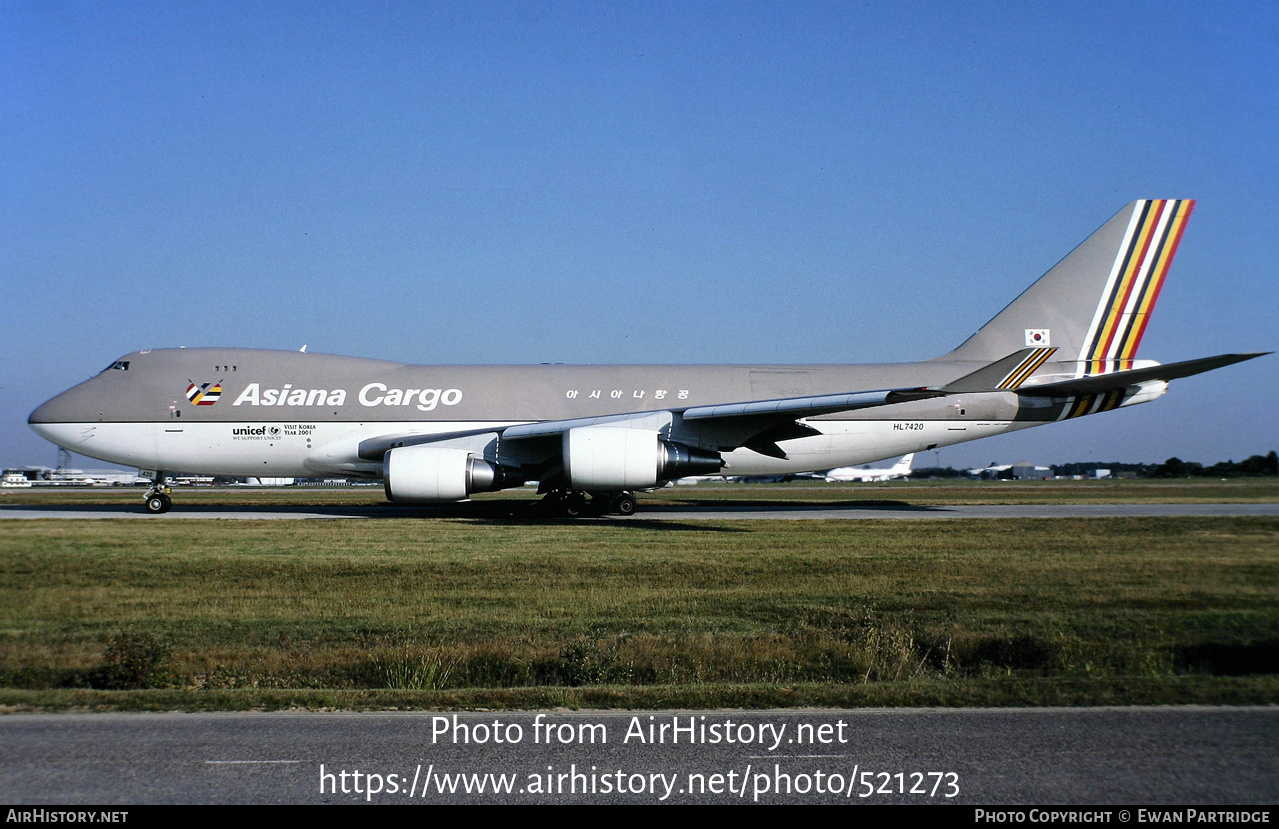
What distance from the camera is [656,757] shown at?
16.0 feet

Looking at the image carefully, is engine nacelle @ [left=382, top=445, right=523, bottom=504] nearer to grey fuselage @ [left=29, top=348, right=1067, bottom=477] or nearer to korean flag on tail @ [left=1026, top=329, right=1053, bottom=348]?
grey fuselage @ [left=29, top=348, right=1067, bottom=477]

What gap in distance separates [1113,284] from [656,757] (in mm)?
25112

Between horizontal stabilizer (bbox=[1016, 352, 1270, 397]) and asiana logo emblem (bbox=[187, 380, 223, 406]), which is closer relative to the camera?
horizontal stabilizer (bbox=[1016, 352, 1270, 397])

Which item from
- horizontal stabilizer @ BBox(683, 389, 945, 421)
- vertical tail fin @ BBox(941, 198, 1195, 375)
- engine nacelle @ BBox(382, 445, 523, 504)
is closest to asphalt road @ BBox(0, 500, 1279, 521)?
engine nacelle @ BBox(382, 445, 523, 504)

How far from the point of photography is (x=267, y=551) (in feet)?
48.3

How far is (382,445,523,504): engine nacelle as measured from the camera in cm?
2091

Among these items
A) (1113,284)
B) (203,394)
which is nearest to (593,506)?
(203,394)

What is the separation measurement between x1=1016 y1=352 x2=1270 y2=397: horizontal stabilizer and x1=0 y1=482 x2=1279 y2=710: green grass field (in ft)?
18.0

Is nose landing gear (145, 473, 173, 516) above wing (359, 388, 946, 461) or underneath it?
underneath

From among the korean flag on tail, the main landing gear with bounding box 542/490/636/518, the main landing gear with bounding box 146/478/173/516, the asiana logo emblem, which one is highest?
the korean flag on tail

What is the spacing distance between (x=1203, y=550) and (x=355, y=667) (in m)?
12.3

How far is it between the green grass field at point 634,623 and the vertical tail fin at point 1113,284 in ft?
35.2

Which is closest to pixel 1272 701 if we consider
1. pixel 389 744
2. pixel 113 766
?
pixel 389 744
